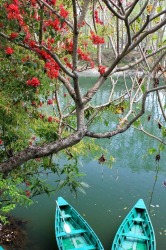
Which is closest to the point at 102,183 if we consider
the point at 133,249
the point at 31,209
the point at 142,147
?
the point at 31,209

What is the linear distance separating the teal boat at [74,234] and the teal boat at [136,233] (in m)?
0.58

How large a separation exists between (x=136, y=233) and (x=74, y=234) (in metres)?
1.64

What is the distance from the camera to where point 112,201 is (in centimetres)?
942

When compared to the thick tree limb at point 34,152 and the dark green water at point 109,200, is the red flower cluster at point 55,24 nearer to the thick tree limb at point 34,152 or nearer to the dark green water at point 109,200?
the thick tree limb at point 34,152

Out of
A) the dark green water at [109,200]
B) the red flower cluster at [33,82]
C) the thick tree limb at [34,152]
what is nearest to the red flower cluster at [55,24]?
the red flower cluster at [33,82]

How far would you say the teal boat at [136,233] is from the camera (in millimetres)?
6936

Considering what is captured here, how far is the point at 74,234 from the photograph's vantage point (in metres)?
7.27

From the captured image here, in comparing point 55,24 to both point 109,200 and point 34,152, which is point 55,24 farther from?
point 109,200

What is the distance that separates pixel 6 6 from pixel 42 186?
311 cm

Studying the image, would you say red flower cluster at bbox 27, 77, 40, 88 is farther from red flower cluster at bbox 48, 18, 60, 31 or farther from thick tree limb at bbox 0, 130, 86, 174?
thick tree limb at bbox 0, 130, 86, 174

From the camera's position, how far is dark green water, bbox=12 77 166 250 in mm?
7785

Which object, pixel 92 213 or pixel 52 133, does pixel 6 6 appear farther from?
pixel 92 213

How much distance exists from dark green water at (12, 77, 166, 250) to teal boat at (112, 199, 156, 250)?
0.46 meters

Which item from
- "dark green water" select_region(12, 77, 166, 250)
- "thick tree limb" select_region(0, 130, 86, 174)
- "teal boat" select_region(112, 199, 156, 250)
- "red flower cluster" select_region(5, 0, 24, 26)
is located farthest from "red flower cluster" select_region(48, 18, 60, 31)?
"teal boat" select_region(112, 199, 156, 250)
